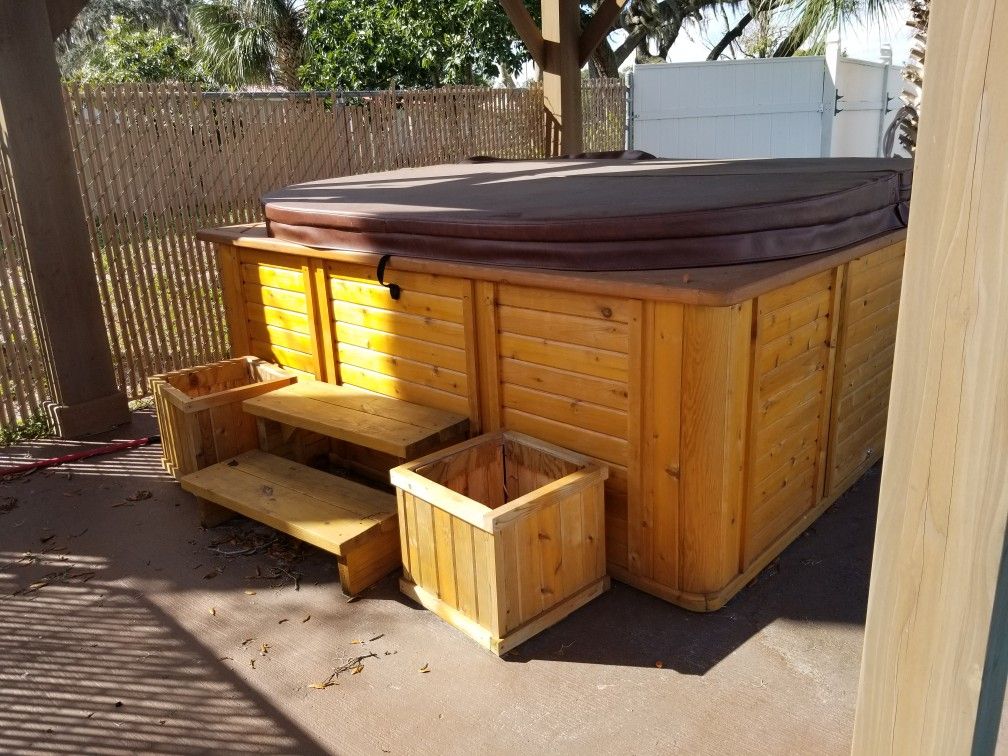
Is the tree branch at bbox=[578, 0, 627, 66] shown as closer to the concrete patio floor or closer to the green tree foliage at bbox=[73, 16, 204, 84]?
the concrete patio floor

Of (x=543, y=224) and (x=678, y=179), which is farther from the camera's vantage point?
(x=678, y=179)

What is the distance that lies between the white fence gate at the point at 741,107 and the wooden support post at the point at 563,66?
7.91ft

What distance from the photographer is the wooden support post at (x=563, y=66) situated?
724cm

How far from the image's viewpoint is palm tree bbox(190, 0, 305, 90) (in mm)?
18906

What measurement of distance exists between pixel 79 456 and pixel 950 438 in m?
4.31

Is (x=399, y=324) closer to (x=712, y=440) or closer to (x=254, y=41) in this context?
(x=712, y=440)

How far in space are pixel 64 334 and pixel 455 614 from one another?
307 cm

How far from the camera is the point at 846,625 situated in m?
2.61

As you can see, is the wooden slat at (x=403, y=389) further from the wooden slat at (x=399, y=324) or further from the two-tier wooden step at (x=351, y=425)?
the wooden slat at (x=399, y=324)

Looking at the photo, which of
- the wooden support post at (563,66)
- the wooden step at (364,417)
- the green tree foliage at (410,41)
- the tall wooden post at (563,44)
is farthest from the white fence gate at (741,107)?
the wooden step at (364,417)

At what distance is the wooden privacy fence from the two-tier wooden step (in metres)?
1.77

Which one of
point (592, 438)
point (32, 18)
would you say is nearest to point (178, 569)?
point (592, 438)

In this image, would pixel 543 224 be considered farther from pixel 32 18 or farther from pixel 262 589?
pixel 32 18

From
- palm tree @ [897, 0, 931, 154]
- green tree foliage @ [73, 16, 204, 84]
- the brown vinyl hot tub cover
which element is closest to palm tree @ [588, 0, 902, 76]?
palm tree @ [897, 0, 931, 154]
